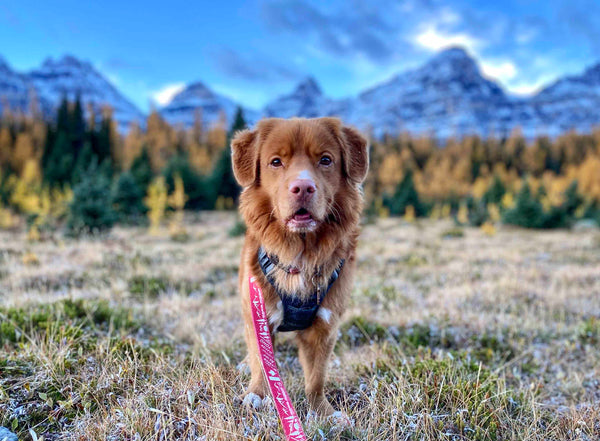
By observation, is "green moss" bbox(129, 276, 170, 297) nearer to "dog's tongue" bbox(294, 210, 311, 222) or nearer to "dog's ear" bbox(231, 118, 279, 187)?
"dog's ear" bbox(231, 118, 279, 187)

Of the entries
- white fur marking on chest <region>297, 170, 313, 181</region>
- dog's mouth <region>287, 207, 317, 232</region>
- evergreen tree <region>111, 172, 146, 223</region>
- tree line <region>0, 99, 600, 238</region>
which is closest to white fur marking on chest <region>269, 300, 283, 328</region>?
dog's mouth <region>287, 207, 317, 232</region>

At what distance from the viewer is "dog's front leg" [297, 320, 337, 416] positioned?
2.67 metres

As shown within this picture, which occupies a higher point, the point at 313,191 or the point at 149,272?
the point at 313,191

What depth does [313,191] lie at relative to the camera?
234cm

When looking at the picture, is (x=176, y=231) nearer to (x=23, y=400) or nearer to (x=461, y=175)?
(x=23, y=400)

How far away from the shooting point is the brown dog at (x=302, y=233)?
2.59m

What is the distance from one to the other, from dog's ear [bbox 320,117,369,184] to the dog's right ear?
631 mm

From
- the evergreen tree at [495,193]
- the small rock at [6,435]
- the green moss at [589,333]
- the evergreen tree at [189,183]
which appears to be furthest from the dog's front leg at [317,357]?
the evergreen tree at [495,193]

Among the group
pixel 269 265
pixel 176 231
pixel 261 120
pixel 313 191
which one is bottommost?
pixel 176 231

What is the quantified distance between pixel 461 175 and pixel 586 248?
62828mm

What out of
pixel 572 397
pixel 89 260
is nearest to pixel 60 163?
pixel 89 260

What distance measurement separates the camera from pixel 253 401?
2.46 m

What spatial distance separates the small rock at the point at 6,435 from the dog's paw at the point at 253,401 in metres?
1.32

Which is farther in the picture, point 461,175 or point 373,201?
point 461,175
